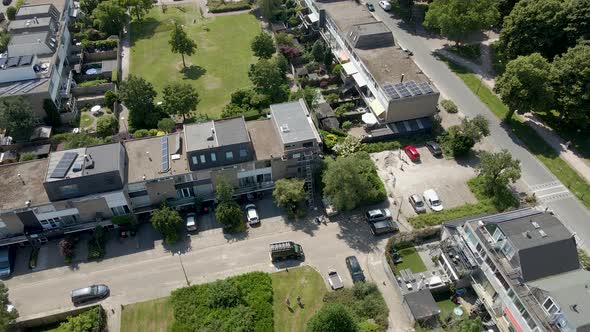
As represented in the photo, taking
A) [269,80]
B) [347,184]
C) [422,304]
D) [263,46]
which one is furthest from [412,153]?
[263,46]

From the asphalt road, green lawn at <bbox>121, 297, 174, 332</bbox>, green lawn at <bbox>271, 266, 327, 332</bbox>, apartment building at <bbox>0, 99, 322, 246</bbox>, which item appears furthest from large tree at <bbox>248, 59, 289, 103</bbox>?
green lawn at <bbox>121, 297, 174, 332</bbox>

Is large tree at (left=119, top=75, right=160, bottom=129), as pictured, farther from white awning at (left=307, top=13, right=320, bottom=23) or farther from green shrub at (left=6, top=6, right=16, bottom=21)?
green shrub at (left=6, top=6, right=16, bottom=21)

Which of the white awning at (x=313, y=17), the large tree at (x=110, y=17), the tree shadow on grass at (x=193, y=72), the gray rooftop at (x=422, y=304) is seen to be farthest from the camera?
the large tree at (x=110, y=17)

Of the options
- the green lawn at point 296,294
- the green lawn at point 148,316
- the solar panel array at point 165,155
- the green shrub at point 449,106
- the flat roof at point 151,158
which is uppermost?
the solar panel array at point 165,155

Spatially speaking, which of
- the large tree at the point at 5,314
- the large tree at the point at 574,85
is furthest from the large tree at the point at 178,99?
the large tree at the point at 574,85

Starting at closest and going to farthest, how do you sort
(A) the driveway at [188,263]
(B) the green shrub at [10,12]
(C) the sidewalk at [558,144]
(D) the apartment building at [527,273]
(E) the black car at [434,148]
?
(D) the apartment building at [527,273]
(A) the driveway at [188,263]
(C) the sidewalk at [558,144]
(E) the black car at [434,148]
(B) the green shrub at [10,12]

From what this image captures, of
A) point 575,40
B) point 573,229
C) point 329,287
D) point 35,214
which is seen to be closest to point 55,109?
point 35,214

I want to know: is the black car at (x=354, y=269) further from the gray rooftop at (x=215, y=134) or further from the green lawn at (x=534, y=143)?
the green lawn at (x=534, y=143)
